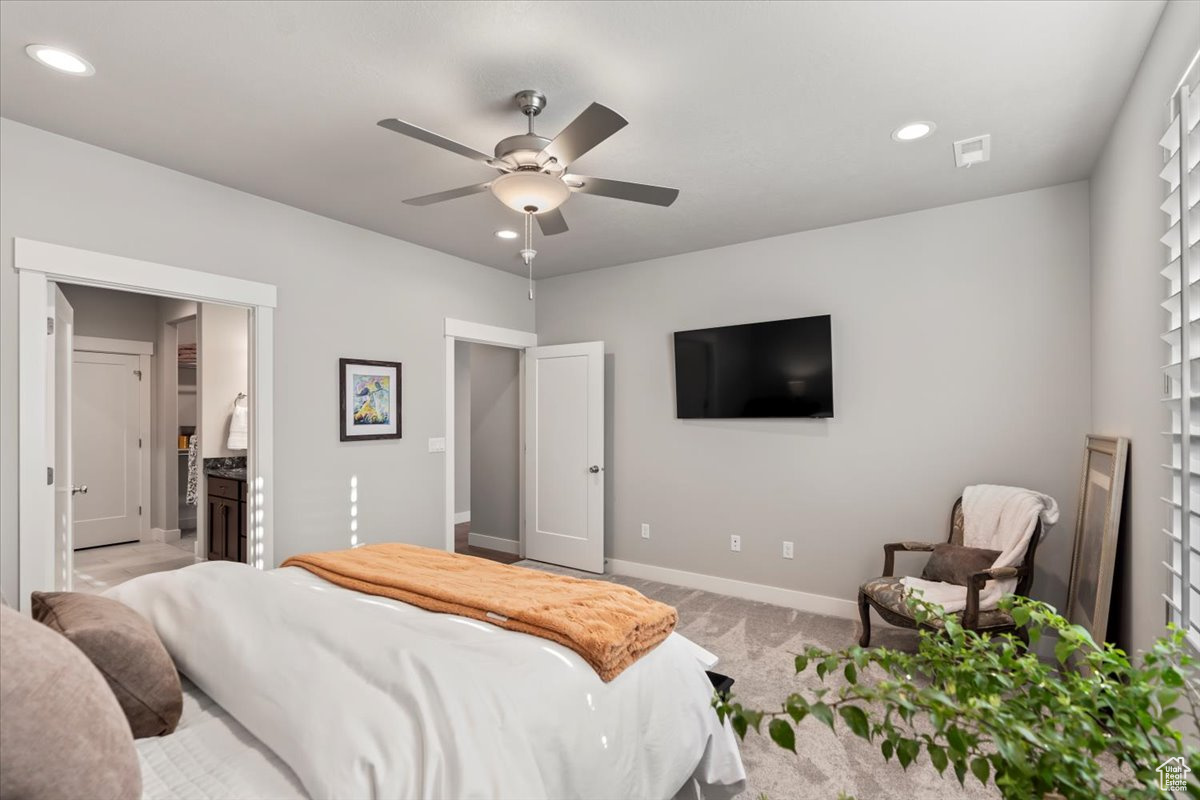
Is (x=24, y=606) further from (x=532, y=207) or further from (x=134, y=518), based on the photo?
(x=134, y=518)

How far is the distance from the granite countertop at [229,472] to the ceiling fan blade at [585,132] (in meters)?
3.79

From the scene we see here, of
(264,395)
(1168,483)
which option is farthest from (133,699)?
(1168,483)

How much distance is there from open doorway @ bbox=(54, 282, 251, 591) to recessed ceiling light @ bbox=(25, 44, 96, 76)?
2773 millimetres

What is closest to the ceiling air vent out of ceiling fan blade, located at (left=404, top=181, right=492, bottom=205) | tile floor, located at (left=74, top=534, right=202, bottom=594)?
ceiling fan blade, located at (left=404, top=181, right=492, bottom=205)

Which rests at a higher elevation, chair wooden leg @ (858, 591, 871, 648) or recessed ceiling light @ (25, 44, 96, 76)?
recessed ceiling light @ (25, 44, 96, 76)

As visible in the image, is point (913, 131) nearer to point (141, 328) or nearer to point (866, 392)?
point (866, 392)

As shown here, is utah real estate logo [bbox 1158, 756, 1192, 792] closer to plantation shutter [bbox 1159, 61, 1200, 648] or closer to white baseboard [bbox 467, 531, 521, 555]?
plantation shutter [bbox 1159, 61, 1200, 648]

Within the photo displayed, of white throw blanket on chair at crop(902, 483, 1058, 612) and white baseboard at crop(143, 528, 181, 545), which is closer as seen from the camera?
white throw blanket on chair at crop(902, 483, 1058, 612)

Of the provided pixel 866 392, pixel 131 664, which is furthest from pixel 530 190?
pixel 866 392

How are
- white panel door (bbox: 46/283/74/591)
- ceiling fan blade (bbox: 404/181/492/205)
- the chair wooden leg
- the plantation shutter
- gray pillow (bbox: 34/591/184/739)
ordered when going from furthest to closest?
the chair wooden leg, white panel door (bbox: 46/283/74/591), ceiling fan blade (bbox: 404/181/492/205), the plantation shutter, gray pillow (bbox: 34/591/184/739)

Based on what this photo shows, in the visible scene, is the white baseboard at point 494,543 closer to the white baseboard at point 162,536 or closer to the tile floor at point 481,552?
the tile floor at point 481,552

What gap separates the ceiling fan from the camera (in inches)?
80.4

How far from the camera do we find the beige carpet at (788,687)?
2.19 meters

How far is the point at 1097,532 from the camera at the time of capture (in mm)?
2668
